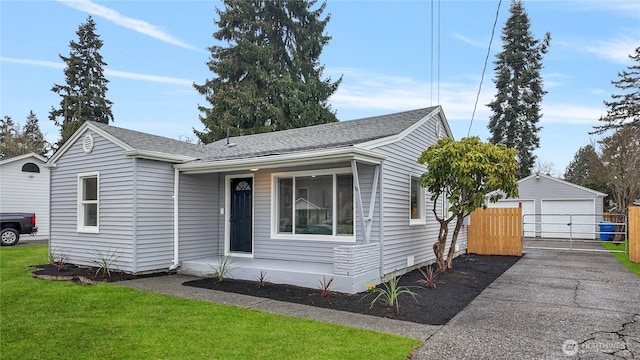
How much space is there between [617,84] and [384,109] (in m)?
15.2

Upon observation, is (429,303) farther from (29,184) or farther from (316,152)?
(29,184)

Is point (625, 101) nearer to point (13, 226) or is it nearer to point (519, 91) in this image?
point (519, 91)

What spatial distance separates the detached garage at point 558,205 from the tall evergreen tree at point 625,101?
8379 millimetres

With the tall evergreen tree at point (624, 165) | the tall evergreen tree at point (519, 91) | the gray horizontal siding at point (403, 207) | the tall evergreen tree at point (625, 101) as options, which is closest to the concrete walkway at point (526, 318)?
the gray horizontal siding at point (403, 207)

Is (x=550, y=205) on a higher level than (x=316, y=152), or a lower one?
lower

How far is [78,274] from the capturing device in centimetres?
848

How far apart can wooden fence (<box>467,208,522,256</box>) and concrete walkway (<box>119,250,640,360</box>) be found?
337 centimetres

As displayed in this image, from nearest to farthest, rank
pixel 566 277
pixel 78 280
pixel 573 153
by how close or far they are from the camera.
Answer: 1. pixel 78 280
2. pixel 566 277
3. pixel 573 153

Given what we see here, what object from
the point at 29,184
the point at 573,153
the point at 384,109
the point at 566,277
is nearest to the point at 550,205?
the point at 384,109

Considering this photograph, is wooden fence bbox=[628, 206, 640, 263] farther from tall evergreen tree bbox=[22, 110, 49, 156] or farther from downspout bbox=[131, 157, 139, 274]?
tall evergreen tree bbox=[22, 110, 49, 156]

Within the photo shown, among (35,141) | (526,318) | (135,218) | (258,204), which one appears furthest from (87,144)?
(35,141)

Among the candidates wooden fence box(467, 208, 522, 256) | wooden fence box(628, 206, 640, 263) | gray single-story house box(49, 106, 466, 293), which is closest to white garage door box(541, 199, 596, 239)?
wooden fence box(467, 208, 522, 256)

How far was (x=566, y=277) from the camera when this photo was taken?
8.67m

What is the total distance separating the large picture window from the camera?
368 inches
